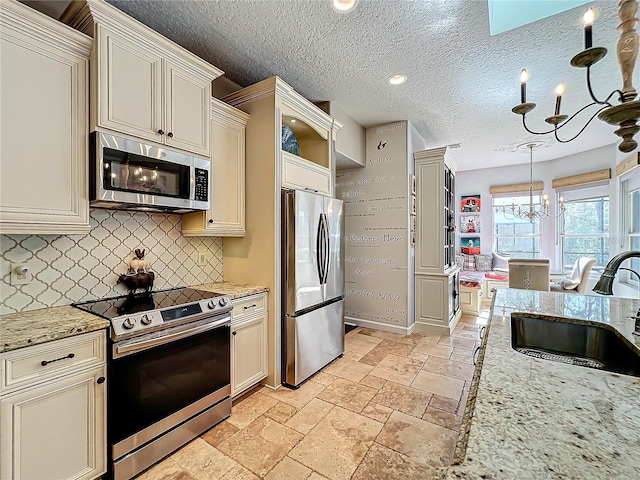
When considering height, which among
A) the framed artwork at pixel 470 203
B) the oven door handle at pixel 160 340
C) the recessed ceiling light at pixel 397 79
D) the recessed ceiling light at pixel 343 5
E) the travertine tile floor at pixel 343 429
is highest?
the recessed ceiling light at pixel 397 79

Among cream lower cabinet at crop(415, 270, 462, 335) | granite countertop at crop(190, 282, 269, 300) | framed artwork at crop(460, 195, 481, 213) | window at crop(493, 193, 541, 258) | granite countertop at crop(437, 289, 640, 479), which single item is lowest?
cream lower cabinet at crop(415, 270, 462, 335)

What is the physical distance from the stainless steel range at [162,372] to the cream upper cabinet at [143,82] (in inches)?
43.1

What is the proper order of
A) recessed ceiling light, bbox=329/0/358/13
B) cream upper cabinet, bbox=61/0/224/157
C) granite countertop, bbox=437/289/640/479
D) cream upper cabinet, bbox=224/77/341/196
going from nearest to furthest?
granite countertop, bbox=437/289/640/479
cream upper cabinet, bbox=61/0/224/157
recessed ceiling light, bbox=329/0/358/13
cream upper cabinet, bbox=224/77/341/196

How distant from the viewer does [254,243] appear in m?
2.63

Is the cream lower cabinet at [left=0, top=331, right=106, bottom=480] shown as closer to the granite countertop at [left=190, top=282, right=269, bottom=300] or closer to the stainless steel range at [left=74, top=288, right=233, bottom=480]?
the stainless steel range at [left=74, top=288, right=233, bottom=480]

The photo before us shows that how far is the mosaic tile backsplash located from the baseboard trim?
239 centimetres

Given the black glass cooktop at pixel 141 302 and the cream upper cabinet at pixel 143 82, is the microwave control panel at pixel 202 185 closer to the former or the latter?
the cream upper cabinet at pixel 143 82

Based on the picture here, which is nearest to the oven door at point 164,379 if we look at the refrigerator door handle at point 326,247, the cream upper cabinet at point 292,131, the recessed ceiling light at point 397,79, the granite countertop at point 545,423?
the refrigerator door handle at point 326,247

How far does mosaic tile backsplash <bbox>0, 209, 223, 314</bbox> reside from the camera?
167 centimetres

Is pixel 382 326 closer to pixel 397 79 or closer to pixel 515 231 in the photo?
pixel 397 79

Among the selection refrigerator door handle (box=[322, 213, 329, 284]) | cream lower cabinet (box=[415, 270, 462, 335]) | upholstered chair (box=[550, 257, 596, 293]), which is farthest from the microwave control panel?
upholstered chair (box=[550, 257, 596, 293])

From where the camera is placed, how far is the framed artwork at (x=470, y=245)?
679 cm

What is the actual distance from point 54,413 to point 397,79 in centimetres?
348

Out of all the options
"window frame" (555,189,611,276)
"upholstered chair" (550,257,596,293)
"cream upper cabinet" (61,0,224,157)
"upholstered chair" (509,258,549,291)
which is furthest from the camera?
"window frame" (555,189,611,276)
